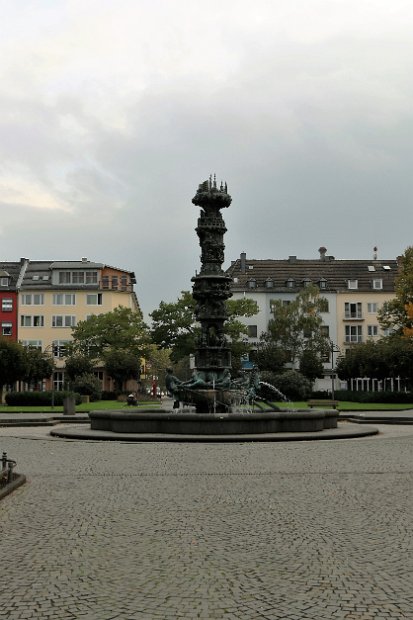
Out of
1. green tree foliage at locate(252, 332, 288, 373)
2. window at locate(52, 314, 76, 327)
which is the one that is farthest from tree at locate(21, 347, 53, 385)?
window at locate(52, 314, 76, 327)

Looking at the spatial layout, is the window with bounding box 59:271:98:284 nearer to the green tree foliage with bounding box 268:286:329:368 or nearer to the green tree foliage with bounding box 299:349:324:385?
the green tree foliage with bounding box 268:286:329:368

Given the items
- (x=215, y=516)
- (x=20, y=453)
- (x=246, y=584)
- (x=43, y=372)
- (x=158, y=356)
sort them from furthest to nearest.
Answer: (x=158, y=356) < (x=43, y=372) < (x=20, y=453) < (x=215, y=516) < (x=246, y=584)

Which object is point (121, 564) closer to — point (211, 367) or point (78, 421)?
point (211, 367)

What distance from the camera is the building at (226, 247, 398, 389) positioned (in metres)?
94.1

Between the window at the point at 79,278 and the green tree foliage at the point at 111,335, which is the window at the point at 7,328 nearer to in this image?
the window at the point at 79,278

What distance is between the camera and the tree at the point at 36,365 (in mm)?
63362

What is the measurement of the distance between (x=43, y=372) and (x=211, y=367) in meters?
36.7

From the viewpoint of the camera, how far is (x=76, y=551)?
8.23m

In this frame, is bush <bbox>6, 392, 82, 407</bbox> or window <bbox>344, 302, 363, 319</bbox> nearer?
bush <bbox>6, 392, 82, 407</bbox>

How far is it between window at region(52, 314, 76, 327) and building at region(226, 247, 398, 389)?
764 inches

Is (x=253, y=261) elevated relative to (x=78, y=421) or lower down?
elevated

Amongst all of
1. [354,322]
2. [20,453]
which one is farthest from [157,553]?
[354,322]

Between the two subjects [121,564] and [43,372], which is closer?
[121,564]

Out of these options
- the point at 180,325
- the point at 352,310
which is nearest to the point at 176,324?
the point at 180,325
